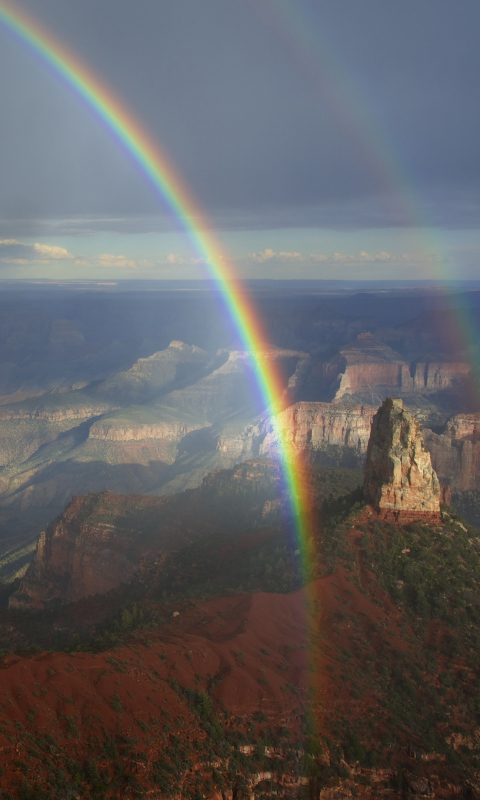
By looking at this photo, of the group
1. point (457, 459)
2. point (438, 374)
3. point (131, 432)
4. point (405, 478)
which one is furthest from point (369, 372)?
point (405, 478)

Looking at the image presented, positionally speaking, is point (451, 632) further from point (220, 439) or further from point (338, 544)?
point (220, 439)

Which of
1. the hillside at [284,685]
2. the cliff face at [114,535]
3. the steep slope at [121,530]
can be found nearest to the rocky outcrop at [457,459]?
the steep slope at [121,530]

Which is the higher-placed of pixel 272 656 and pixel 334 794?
pixel 272 656

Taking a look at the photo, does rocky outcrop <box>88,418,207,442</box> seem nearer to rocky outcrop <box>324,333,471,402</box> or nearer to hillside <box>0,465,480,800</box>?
rocky outcrop <box>324,333,471,402</box>

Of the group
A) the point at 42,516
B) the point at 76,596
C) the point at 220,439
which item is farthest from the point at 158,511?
the point at 220,439

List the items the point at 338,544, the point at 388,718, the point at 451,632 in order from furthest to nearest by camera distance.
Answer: the point at 338,544
the point at 451,632
the point at 388,718

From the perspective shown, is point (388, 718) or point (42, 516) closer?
point (388, 718)

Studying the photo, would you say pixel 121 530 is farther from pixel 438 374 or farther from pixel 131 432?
pixel 438 374
